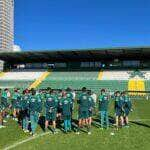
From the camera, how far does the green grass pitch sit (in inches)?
649

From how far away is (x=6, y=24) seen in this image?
18100 cm

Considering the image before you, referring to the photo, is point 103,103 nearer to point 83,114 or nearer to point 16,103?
point 83,114

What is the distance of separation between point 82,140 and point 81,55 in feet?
156

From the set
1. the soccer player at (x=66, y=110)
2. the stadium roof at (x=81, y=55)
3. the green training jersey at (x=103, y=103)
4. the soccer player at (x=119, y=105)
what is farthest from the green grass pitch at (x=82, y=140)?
the stadium roof at (x=81, y=55)

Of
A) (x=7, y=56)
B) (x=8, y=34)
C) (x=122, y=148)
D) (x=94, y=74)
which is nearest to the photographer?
(x=122, y=148)

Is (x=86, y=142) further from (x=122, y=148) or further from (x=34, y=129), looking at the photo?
(x=34, y=129)

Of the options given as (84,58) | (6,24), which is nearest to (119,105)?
(84,58)

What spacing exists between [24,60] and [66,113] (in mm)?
53698

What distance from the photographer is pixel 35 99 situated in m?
19.9

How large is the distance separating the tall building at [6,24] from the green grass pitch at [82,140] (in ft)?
509

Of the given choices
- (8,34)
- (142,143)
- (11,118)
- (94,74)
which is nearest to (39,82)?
(94,74)

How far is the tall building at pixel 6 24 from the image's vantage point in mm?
177000

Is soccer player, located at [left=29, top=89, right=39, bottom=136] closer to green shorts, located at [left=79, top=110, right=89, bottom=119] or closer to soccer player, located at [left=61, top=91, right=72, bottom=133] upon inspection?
soccer player, located at [left=61, top=91, right=72, bottom=133]

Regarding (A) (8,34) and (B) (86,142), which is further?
(A) (8,34)
